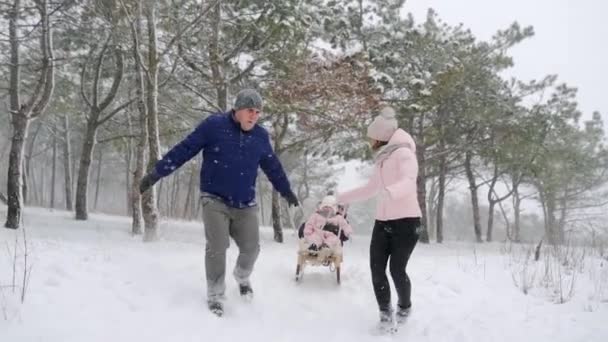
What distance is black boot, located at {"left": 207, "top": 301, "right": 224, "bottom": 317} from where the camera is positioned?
3.86 meters

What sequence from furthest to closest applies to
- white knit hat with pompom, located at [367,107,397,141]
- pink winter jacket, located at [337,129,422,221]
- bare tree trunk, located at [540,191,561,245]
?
bare tree trunk, located at [540,191,561,245], white knit hat with pompom, located at [367,107,397,141], pink winter jacket, located at [337,129,422,221]

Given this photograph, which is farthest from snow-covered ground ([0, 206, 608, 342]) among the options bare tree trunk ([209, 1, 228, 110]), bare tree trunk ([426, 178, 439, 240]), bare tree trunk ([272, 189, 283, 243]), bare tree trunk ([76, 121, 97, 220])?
bare tree trunk ([426, 178, 439, 240])

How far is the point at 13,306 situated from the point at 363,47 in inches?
455

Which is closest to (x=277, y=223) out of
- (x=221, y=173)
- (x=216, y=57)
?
(x=216, y=57)

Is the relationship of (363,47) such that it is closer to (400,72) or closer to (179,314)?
(400,72)

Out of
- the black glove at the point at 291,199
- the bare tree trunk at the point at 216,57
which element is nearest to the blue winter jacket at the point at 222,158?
the black glove at the point at 291,199

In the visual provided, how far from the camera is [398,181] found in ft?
12.0

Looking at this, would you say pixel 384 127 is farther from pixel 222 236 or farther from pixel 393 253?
pixel 222 236

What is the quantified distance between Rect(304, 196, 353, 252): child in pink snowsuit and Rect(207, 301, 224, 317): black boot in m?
1.56

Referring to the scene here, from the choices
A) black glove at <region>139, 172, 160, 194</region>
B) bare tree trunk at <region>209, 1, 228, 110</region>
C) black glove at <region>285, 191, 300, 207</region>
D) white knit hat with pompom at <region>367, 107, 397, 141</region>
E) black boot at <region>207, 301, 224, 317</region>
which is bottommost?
black boot at <region>207, 301, 224, 317</region>

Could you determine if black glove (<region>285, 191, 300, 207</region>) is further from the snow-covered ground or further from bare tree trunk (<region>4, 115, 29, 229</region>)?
bare tree trunk (<region>4, 115, 29, 229</region>)

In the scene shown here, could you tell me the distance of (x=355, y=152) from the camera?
13.7 metres

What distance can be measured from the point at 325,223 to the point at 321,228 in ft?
0.27

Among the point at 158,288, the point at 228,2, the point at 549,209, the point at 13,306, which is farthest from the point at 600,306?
the point at 549,209
